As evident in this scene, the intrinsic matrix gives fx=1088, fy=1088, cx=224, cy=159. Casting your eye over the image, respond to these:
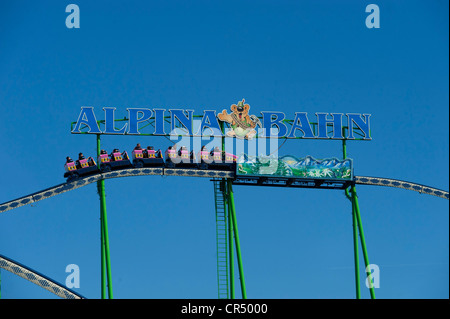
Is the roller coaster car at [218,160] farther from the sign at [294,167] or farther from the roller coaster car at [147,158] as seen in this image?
the roller coaster car at [147,158]

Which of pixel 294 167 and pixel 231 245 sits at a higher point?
pixel 294 167

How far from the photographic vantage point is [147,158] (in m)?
48.0

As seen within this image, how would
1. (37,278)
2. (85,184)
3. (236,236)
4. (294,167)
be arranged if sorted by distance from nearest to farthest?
1. (37,278)
2. (85,184)
3. (236,236)
4. (294,167)

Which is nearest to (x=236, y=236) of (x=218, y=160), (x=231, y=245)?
(x=231, y=245)

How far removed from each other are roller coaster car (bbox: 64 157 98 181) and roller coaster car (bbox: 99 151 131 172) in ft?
1.23

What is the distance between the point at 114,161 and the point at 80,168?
152 centimetres

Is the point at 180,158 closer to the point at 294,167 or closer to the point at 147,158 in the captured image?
the point at 147,158

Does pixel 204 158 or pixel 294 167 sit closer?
pixel 204 158

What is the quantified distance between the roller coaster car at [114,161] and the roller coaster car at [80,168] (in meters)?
0.37

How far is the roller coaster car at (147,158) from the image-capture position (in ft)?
157

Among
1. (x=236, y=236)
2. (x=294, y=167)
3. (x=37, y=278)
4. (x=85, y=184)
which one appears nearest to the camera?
(x=37, y=278)
